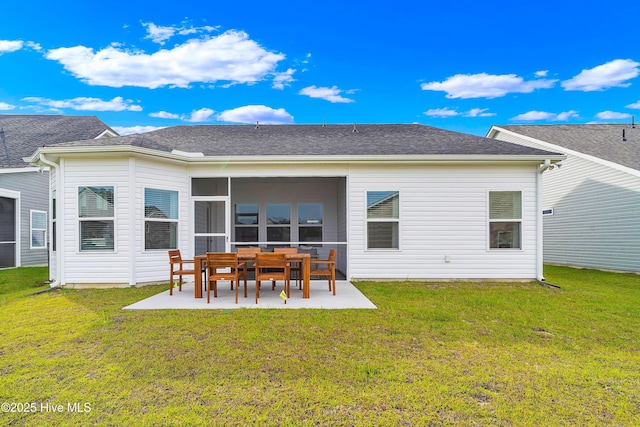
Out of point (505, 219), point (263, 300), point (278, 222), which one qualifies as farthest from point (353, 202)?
point (278, 222)

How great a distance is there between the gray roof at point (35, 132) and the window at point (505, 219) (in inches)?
593

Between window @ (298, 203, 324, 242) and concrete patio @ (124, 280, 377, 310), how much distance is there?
4.97m

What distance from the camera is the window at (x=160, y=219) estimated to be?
7.93m

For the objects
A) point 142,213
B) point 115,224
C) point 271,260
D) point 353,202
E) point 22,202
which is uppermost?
point 22,202

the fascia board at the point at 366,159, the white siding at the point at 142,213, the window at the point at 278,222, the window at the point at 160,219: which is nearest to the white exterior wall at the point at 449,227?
the fascia board at the point at 366,159

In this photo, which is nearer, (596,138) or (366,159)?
(366,159)

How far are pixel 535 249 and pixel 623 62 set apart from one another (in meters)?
19.6

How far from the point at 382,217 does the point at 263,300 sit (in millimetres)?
3676

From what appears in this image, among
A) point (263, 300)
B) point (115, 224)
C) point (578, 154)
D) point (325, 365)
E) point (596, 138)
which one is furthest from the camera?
point (596, 138)

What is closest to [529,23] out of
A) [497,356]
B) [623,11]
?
[623,11]

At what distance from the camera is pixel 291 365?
11.2 feet

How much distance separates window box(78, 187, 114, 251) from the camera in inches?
303

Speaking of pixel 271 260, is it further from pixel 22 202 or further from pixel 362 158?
pixel 22 202

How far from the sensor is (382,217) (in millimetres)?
8625
